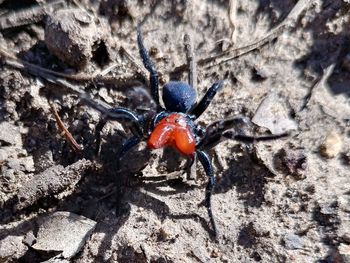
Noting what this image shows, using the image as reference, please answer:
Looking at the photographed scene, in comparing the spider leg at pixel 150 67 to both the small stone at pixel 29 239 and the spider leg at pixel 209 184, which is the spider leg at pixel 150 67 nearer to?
the spider leg at pixel 209 184

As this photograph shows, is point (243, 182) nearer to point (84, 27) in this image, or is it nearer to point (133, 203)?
point (133, 203)

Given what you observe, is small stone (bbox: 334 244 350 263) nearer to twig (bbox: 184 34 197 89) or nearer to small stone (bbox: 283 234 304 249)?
small stone (bbox: 283 234 304 249)

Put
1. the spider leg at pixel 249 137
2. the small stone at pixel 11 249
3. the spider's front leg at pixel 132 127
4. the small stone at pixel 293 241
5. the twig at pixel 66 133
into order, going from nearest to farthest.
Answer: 1. the spider leg at pixel 249 137
2. the small stone at pixel 293 241
3. the small stone at pixel 11 249
4. the spider's front leg at pixel 132 127
5. the twig at pixel 66 133

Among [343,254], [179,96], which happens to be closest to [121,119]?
[179,96]

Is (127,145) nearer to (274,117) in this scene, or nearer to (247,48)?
(274,117)

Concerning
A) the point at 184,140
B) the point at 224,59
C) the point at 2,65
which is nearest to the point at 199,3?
the point at 224,59

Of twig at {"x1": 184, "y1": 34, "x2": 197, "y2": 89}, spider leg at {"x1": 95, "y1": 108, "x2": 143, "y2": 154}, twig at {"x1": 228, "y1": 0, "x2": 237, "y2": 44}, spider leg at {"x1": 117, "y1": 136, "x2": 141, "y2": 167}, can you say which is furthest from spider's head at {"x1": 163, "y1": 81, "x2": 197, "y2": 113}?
twig at {"x1": 228, "y1": 0, "x2": 237, "y2": 44}

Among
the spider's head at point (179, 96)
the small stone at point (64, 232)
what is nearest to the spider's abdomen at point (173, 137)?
the spider's head at point (179, 96)

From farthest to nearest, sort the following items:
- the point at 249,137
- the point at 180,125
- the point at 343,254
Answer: the point at 180,125 → the point at 249,137 → the point at 343,254
